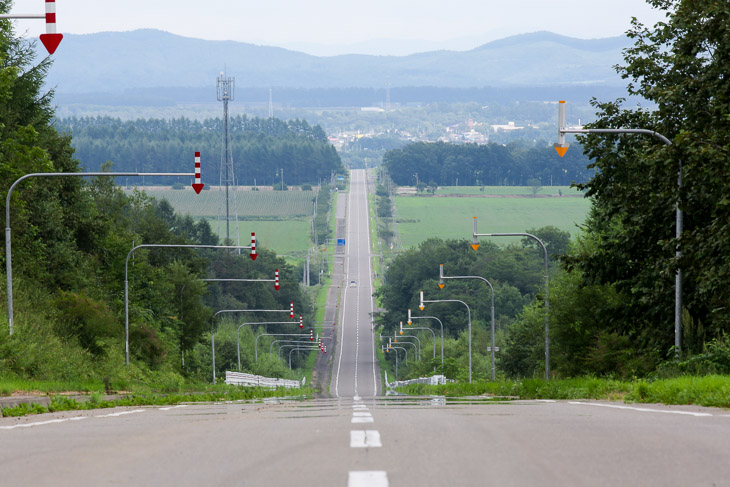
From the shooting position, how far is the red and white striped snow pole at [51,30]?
1930 centimetres

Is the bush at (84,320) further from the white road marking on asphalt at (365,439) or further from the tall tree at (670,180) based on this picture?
the white road marking on asphalt at (365,439)

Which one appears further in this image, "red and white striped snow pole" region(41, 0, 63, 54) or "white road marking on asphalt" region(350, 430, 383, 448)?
"red and white striped snow pole" region(41, 0, 63, 54)

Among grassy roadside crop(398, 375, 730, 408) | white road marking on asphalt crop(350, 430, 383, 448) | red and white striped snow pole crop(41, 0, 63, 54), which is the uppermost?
red and white striped snow pole crop(41, 0, 63, 54)

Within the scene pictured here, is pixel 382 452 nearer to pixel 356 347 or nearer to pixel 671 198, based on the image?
pixel 671 198

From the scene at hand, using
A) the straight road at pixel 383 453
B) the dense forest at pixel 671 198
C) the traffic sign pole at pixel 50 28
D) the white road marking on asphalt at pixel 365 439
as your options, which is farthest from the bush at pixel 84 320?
the white road marking on asphalt at pixel 365 439

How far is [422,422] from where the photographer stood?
11.8m

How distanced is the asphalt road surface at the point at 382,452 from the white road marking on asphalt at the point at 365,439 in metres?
0.01

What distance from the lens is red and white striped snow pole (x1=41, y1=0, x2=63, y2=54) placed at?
63.3 feet

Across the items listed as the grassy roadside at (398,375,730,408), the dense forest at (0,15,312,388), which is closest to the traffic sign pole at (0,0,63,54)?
the dense forest at (0,15,312,388)

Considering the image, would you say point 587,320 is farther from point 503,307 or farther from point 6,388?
point 503,307

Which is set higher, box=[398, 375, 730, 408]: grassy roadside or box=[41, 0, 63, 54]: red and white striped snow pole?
box=[41, 0, 63, 54]: red and white striped snow pole

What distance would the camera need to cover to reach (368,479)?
6750 mm

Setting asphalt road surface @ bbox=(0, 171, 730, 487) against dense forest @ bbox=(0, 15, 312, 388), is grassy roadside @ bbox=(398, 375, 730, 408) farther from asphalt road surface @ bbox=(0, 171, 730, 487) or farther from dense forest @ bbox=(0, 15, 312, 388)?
dense forest @ bbox=(0, 15, 312, 388)

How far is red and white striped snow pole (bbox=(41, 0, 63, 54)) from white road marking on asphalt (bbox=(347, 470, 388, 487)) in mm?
14418
